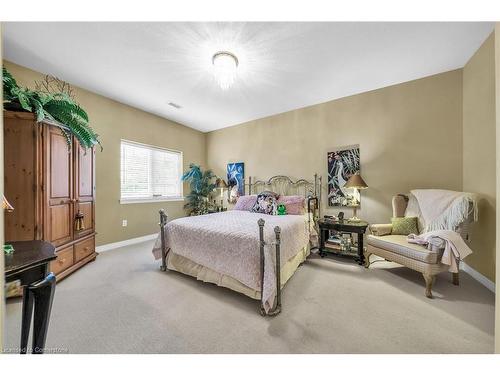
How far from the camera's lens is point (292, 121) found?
13.0 ft

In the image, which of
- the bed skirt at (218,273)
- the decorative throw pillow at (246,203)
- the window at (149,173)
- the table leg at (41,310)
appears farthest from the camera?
the window at (149,173)

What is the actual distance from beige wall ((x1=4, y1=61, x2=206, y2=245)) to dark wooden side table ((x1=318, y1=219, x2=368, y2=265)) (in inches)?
138

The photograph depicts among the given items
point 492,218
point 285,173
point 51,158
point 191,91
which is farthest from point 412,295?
point 51,158

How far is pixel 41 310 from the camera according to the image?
0.89m

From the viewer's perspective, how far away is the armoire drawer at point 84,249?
104 inches

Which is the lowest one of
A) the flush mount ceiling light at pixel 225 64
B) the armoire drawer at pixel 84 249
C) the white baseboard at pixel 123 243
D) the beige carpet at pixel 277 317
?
the beige carpet at pixel 277 317

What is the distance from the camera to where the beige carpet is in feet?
4.52

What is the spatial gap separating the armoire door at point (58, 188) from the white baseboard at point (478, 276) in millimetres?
4953

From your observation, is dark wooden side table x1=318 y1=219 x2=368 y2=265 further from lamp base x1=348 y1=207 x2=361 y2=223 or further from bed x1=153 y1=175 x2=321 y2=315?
bed x1=153 y1=175 x2=321 y2=315

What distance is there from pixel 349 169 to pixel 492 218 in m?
1.68

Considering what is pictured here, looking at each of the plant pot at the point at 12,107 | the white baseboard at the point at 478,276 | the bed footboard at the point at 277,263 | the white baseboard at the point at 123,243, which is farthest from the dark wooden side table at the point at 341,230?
the plant pot at the point at 12,107

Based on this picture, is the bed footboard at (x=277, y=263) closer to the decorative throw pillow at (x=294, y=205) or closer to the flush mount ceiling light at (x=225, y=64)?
the decorative throw pillow at (x=294, y=205)

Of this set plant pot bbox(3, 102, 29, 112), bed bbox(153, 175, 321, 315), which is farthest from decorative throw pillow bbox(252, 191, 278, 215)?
plant pot bbox(3, 102, 29, 112)

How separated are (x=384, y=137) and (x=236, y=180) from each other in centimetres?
308
